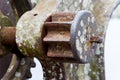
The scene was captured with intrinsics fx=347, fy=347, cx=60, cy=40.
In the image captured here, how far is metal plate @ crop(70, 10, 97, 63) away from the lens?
25.1 inches

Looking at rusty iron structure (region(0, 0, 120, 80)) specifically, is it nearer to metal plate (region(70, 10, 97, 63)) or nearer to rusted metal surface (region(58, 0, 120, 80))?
metal plate (region(70, 10, 97, 63))

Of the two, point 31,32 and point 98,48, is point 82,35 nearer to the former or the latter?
point 31,32

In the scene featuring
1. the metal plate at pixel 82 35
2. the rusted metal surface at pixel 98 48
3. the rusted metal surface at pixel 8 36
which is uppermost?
the metal plate at pixel 82 35

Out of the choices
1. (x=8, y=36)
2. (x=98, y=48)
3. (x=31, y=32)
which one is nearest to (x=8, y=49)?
(x=8, y=36)

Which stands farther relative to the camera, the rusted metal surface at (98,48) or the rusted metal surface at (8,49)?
the rusted metal surface at (98,48)

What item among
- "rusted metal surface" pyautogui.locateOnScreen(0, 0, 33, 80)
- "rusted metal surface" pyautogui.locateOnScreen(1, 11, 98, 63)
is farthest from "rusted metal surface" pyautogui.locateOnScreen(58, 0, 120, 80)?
"rusted metal surface" pyautogui.locateOnScreen(1, 11, 98, 63)

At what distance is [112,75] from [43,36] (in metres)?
0.62

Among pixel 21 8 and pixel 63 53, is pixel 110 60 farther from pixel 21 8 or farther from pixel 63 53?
pixel 63 53

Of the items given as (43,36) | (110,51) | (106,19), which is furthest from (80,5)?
(110,51)

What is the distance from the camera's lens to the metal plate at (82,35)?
25.1 inches

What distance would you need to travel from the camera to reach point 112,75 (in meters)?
1.25

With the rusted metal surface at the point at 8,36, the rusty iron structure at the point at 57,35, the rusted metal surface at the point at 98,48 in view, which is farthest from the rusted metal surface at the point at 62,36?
the rusted metal surface at the point at 98,48

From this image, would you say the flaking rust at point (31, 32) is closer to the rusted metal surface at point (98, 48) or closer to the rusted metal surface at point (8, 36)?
the rusted metal surface at point (8, 36)

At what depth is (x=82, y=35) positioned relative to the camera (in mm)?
663
